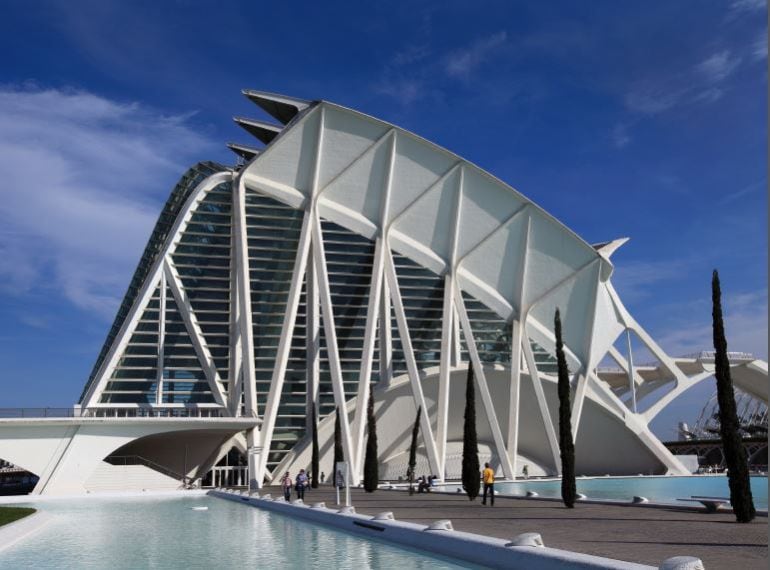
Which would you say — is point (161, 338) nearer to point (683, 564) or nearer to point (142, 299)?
point (142, 299)

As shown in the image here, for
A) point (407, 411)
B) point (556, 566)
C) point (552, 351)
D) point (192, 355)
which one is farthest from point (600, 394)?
point (556, 566)

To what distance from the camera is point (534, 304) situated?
49625 mm

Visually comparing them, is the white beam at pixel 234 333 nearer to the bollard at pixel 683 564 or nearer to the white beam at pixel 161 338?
the white beam at pixel 161 338

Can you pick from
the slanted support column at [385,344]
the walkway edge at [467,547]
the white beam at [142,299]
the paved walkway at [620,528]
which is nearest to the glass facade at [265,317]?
the white beam at [142,299]

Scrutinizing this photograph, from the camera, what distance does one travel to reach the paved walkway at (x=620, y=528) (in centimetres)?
1145

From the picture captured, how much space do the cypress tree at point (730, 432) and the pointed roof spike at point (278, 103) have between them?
101 feet

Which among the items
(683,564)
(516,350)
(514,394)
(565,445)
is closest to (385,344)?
(516,350)

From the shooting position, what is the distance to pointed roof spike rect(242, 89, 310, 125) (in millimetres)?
44812

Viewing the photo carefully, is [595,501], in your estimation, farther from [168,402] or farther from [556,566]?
[168,402]

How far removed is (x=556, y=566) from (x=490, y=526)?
6.57m

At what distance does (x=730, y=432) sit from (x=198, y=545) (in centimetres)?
1160

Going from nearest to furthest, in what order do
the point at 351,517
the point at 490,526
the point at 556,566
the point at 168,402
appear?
the point at 556,566
the point at 490,526
the point at 351,517
the point at 168,402

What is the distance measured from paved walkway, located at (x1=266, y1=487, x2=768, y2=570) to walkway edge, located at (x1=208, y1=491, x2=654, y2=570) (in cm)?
111

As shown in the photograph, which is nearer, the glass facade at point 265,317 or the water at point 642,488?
the water at point 642,488
